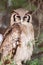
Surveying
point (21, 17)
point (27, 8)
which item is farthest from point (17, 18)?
point (27, 8)

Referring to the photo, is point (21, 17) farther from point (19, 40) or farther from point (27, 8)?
point (27, 8)

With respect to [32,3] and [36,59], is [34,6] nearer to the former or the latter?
[32,3]

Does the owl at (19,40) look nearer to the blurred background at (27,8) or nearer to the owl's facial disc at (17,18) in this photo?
the owl's facial disc at (17,18)

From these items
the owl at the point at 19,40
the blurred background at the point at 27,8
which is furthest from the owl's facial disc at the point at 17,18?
the blurred background at the point at 27,8

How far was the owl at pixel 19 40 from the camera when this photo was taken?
446 centimetres

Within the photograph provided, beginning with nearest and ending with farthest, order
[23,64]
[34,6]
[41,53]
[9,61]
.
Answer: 1. [9,61]
2. [23,64]
3. [41,53]
4. [34,6]

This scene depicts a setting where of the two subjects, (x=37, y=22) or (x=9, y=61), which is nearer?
(x=9, y=61)

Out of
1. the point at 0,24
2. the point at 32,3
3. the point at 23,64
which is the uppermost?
the point at 32,3

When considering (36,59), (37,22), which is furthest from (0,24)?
(36,59)

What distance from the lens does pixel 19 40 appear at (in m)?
4.46

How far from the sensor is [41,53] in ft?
17.0

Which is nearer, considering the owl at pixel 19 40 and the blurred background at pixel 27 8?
the owl at pixel 19 40

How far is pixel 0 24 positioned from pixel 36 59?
1.10m

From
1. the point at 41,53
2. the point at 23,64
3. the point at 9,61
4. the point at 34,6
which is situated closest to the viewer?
the point at 9,61
